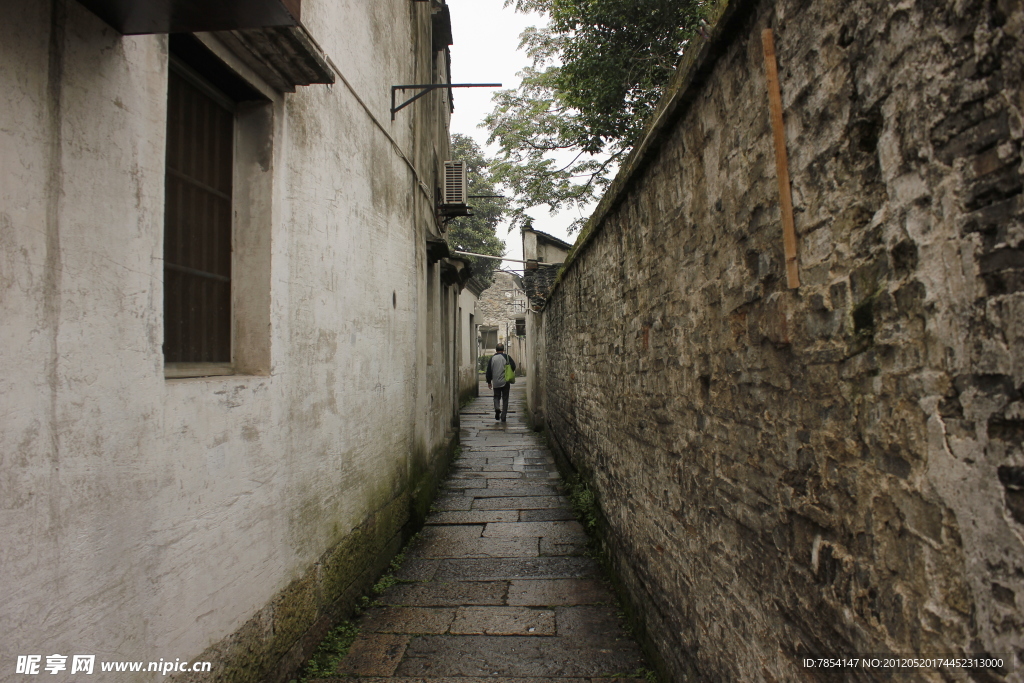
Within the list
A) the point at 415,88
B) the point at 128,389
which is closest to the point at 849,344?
the point at 128,389

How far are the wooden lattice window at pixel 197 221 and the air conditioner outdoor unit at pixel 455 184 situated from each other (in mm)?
5907

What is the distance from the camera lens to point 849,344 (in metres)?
1.53

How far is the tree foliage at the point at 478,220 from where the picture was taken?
25297 millimetres

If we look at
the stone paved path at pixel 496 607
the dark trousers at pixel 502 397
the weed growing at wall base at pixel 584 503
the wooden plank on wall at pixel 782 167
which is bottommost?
the stone paved path at pixel 496 607

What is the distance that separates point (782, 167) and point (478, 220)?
990 inches

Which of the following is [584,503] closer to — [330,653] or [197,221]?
[330,653]


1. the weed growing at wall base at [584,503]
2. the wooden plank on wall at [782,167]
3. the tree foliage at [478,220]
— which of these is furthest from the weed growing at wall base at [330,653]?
the tree foliage at [478,220]

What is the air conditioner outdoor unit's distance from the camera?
8.79m

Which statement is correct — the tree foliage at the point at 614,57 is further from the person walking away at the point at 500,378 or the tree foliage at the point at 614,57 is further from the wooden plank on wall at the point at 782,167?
the wooden plank on wall at the point at 782,167

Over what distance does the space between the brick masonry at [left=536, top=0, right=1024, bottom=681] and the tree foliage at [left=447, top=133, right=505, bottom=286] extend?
22102 millimetres

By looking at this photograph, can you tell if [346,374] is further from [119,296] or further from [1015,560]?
[1015,560]

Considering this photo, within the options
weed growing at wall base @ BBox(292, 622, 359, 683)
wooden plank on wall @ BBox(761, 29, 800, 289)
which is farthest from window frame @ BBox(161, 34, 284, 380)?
wooden plank on wall @ BBox(761, 29, 800, 289)

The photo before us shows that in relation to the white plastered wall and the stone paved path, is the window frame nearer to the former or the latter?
the white plastered wall

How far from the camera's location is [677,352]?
9.82 feet
